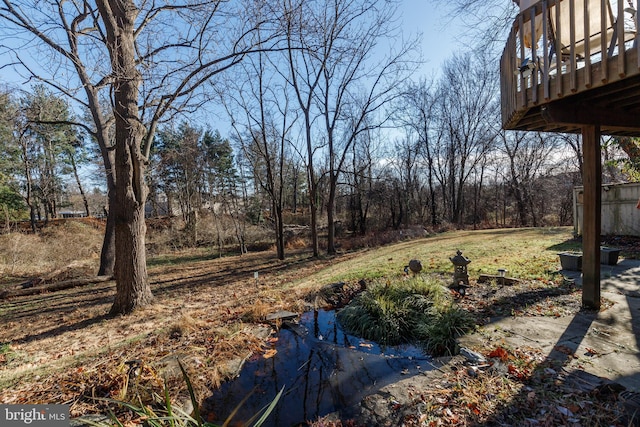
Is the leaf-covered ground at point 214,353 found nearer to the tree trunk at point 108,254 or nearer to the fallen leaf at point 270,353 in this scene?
the fallen leaf at point 270,353

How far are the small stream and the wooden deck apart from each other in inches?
124

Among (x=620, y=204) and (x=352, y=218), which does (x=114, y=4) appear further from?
(x=352, y=218)

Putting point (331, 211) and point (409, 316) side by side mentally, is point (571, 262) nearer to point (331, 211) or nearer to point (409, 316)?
point (409, 316)

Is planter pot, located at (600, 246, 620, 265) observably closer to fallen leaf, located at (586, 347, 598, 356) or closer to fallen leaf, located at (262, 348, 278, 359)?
fallen leaf, located at (586, 347, 598, 356)

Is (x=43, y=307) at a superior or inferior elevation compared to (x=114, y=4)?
inferior

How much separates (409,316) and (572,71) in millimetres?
3284

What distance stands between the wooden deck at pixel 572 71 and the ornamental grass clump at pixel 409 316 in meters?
2.63

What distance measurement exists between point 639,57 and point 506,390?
2841 millimetres

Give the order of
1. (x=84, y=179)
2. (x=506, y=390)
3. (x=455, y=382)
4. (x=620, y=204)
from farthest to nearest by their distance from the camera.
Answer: (x=84, y=179) → (x=620, y=204) → (x=455, y=382) → (x=506, y=390)

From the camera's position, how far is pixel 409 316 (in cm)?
405

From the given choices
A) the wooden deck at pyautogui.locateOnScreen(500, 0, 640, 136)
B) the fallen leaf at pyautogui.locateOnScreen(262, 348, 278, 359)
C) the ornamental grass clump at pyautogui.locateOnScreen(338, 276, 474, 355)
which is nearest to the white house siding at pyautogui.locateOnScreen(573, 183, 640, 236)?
the wooden deck at pyautogui.locateOnScreen(500, 0, 640, 136)

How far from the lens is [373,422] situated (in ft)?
7.49

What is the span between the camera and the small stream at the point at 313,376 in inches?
103

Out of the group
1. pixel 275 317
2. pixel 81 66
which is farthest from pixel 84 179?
pixel 275 317
